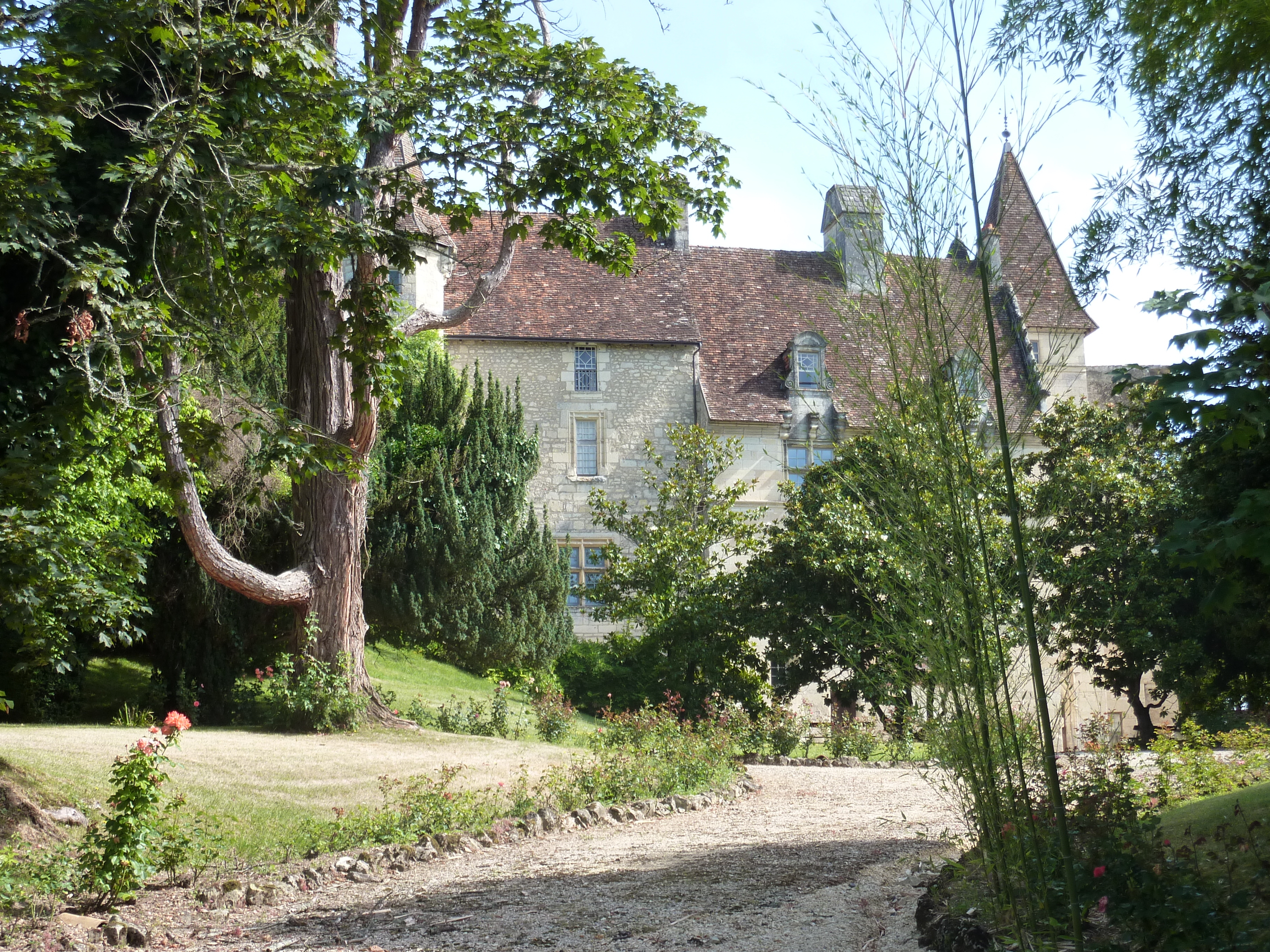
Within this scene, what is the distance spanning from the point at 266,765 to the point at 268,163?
562cm

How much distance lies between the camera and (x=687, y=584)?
17078 millimetres

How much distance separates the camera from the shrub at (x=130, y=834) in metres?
4.80

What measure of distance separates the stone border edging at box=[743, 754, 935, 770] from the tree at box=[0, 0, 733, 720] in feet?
25.9

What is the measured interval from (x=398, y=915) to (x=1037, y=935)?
2.99m

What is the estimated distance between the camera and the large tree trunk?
11.9m

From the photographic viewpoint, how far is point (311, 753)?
33.6 ft

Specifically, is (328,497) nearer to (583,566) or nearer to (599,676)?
(599,676)

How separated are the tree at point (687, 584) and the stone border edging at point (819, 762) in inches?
46.8

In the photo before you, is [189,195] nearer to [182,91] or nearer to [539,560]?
[182,91]

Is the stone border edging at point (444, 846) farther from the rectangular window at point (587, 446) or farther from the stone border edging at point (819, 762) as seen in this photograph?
the rectangular window at point (587, 446)

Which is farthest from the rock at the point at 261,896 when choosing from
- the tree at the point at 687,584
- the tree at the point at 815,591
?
the tree at the point at 815,591

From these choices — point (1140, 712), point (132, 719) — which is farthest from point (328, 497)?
point (1140, 712)

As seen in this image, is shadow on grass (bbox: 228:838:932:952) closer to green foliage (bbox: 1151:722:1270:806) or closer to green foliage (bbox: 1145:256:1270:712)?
green foliage (bbox: 1151:722:1270:806)

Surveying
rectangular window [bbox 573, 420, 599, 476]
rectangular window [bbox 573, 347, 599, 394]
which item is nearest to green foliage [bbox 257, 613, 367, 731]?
rectangular window [bbox 573, 420, 599, 476]
